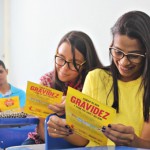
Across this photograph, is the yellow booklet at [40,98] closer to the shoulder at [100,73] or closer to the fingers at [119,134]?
the shoulder at [100,73]

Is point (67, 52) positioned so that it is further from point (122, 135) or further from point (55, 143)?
point (122, 135)

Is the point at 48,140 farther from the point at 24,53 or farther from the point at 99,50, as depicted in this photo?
the point at 24,53

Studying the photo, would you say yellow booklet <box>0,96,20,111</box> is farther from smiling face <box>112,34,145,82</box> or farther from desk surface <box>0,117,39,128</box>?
smiling face <box>112,34,145,82</box>

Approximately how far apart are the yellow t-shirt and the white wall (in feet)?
2.20

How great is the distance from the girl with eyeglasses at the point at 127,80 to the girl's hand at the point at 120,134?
0.09m

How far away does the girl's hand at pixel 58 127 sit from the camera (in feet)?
3.27

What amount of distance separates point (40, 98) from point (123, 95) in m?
0.32

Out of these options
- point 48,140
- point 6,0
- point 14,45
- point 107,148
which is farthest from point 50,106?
point 6,0

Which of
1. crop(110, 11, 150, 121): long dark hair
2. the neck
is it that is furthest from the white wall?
crop(110, 11, 150, 121): long dark hair

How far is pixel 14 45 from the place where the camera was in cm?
377

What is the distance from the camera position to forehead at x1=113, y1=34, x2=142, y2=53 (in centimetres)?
108

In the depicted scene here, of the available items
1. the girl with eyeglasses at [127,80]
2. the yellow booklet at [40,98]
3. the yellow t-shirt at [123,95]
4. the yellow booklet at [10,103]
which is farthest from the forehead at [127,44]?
the yellow booklet at [10,103]

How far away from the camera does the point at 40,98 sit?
122 cm

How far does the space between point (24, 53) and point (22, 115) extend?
6.51 feet
